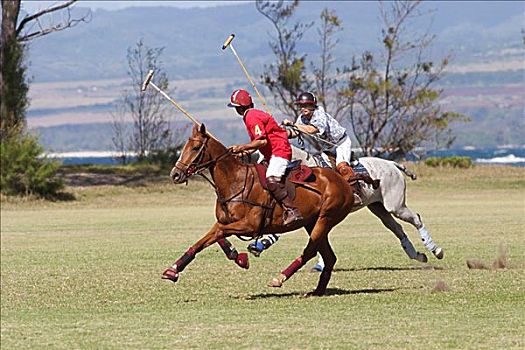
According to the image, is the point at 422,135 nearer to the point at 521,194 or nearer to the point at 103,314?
the point at 521,194

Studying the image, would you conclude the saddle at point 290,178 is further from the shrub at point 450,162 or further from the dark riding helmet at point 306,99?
the shrub at point 450,162

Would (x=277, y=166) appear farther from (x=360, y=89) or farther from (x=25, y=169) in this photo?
(x=360, y=89)

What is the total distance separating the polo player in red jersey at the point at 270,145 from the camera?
17516 millimetres

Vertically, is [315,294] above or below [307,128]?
below

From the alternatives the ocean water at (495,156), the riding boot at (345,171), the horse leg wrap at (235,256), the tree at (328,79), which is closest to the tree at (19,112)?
the tree at (328,79)

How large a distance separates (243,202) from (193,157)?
2.86 feet

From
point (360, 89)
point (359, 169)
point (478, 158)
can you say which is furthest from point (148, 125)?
point (478, 158)

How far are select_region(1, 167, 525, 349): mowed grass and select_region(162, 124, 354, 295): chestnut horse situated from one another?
67cm

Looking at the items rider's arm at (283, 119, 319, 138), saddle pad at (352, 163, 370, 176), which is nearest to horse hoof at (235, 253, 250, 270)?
rider's arm at (283, 119, 319, 138)

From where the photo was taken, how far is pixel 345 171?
66.3 feet

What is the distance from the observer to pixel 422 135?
59.1m

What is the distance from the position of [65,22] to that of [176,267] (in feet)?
126

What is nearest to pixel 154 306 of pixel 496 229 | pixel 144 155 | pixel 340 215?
pixel 340 215

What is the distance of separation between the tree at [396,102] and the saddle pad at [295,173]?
40616mm
